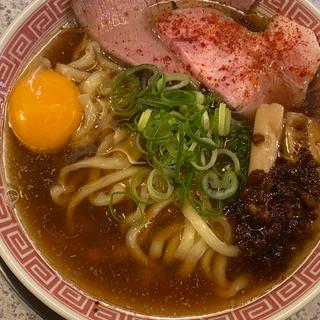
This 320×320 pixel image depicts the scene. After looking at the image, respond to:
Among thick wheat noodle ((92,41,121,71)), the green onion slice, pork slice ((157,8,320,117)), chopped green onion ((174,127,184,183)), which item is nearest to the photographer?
chopped green onion ((174,127,184,183))

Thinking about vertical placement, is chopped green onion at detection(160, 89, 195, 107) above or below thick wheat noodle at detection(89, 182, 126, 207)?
above

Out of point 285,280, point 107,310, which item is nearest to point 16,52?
point 107,310

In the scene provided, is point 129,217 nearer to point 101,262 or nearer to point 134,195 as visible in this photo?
point 134,195

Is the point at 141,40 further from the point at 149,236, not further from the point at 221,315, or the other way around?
the point at 221,315

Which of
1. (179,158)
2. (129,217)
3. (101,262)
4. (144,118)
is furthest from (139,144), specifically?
(101,262)

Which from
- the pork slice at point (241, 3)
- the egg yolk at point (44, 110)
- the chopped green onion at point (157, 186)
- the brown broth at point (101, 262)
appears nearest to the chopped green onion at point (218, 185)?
the chopped green onion at point (157, 186)

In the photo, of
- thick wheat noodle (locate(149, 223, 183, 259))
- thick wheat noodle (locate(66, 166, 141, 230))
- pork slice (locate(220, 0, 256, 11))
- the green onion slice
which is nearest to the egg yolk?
thick wheat noodle (locate(66, 166, 141, 230))

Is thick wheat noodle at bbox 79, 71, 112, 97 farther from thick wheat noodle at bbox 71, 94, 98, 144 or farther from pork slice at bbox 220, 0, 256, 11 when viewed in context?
pork slice at bbox 220, 0, 256, 11
